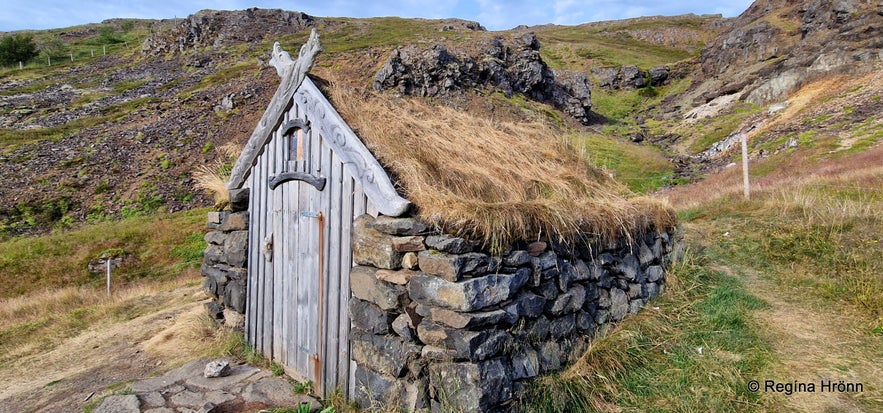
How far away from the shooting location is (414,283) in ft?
12.3

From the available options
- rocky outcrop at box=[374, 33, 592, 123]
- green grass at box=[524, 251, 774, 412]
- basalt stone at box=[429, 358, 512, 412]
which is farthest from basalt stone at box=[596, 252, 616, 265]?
rocky outcrop at box=[374, 33, 592, 123]

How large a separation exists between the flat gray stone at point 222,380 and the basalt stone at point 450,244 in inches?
116

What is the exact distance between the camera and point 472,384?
3.46 m

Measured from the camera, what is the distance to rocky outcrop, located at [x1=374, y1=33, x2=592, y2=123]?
91.4 feet

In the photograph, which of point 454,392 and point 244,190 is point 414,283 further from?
point 244,190

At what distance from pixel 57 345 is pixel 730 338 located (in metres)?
9.68

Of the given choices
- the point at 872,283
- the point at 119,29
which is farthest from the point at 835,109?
the point at 119,29

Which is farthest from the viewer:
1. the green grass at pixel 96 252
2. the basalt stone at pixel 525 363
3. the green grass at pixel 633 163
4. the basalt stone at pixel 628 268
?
the green grass at pixel 633 163

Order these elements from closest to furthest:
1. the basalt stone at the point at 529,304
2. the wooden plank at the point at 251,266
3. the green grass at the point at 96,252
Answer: the basalt stone at the point at 529,304
the wooden plank at the point at 251,266
the green grass at the point at 96,252

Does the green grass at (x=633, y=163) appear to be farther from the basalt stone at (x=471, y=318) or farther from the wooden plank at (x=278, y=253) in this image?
the basalt stone at (x=471, y=318)

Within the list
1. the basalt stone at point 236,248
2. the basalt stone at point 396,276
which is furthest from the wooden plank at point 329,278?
the basalt stone at point 236,248

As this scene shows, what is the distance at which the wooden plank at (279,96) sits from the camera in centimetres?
504

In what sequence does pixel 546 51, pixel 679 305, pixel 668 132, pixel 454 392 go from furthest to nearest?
pixel 546 51, pixel 668 132, pixel 679 305, pixel 454 392

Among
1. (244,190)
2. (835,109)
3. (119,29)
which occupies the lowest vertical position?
(244,190)
